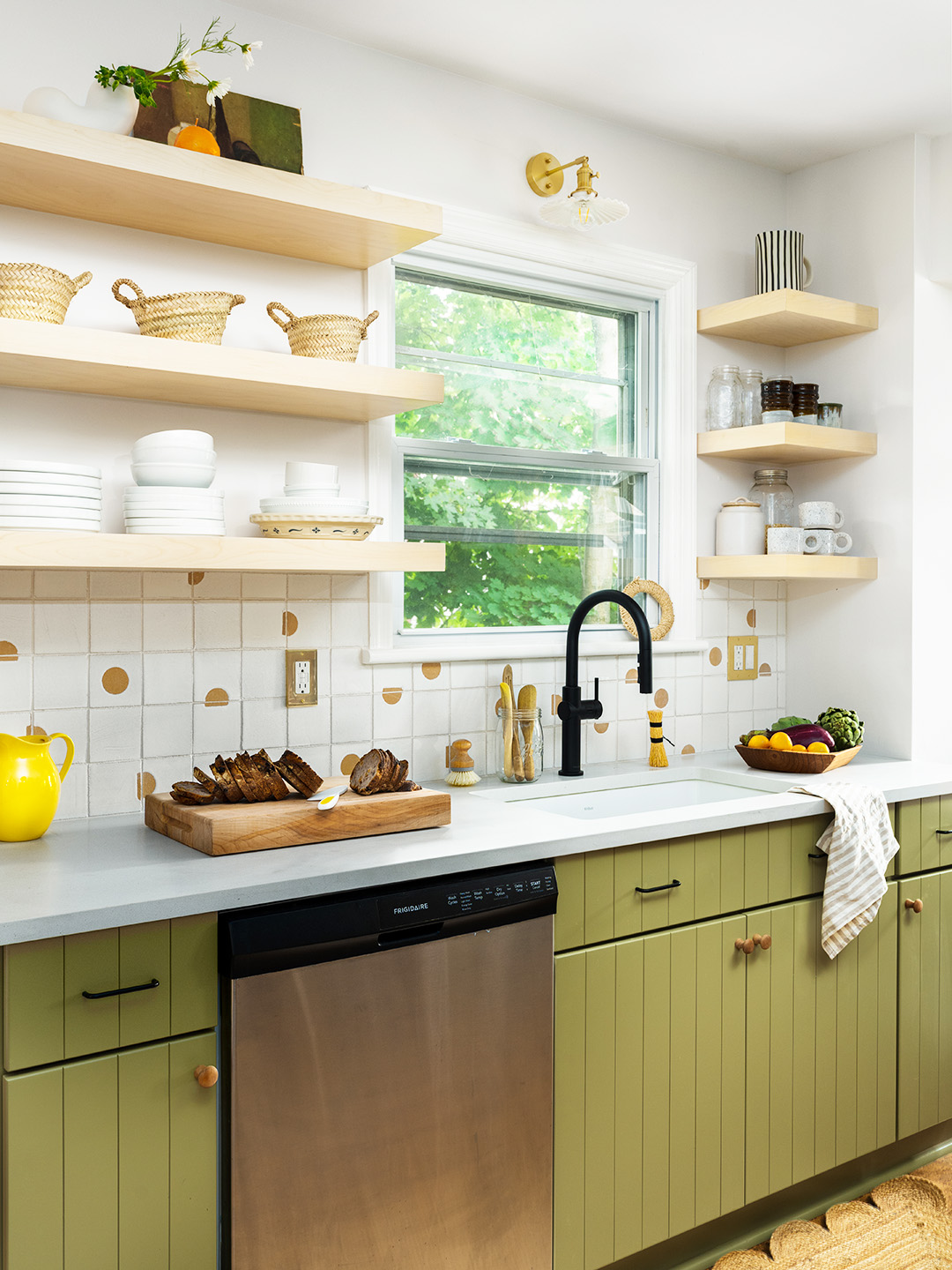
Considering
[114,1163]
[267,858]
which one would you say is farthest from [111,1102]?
[267,858]

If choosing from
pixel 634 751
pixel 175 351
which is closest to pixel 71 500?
pixel 175 351

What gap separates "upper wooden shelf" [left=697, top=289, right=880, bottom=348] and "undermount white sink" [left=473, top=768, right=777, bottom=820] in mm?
1268

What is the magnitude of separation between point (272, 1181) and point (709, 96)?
8.70 feet

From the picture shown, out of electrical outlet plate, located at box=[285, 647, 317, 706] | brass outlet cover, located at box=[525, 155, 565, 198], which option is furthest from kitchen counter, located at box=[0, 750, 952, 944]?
brass outlet cover, located at box=[525, 155, 565, 198]

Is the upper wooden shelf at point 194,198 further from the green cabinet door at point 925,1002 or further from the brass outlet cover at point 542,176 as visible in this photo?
the green cabinet door at point 925,1002

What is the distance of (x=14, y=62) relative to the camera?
205cm

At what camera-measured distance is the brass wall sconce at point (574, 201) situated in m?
2.63

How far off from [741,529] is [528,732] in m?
0.97

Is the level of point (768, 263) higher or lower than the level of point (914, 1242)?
higher

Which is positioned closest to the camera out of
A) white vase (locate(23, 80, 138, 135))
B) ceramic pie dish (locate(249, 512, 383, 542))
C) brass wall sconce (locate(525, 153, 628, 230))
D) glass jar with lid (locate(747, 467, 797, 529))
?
white vase (locate(23, 80, 138, 135))

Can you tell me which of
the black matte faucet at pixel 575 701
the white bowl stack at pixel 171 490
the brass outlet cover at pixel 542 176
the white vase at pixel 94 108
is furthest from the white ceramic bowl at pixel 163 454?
the brass outlet cover at pixel 542 176

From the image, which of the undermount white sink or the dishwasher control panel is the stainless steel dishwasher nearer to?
the dishwasher control panel

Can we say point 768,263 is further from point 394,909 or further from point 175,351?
point 394,909

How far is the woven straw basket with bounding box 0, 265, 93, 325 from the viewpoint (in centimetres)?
182
